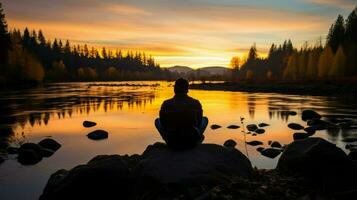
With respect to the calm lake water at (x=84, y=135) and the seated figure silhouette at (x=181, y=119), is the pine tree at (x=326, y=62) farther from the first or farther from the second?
the seated figure silhouette at (x=181, y=119)

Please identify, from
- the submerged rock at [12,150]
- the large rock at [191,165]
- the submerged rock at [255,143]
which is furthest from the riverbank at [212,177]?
the submerged rock at [255,143]

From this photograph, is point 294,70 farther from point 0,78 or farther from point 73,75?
point 73,75

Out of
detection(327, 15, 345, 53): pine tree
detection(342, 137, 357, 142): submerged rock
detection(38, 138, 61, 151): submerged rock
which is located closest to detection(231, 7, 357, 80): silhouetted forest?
detection(327, 15, 345, 53): pine tree

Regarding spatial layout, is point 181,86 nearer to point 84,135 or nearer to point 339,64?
point 84,135

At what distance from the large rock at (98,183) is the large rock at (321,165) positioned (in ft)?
16.1

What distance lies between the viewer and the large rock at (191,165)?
8.07 meters

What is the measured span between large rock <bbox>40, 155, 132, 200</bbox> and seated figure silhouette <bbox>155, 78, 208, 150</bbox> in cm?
192

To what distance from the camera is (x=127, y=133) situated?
1054 inches

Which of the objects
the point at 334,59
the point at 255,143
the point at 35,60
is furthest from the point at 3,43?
the point at 334,59

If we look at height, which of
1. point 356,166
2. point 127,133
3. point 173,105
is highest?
point 173,105

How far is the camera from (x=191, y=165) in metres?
8.38

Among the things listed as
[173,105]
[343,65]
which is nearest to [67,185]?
[173,105]

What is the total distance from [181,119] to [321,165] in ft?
14.9

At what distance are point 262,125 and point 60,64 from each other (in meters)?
147
